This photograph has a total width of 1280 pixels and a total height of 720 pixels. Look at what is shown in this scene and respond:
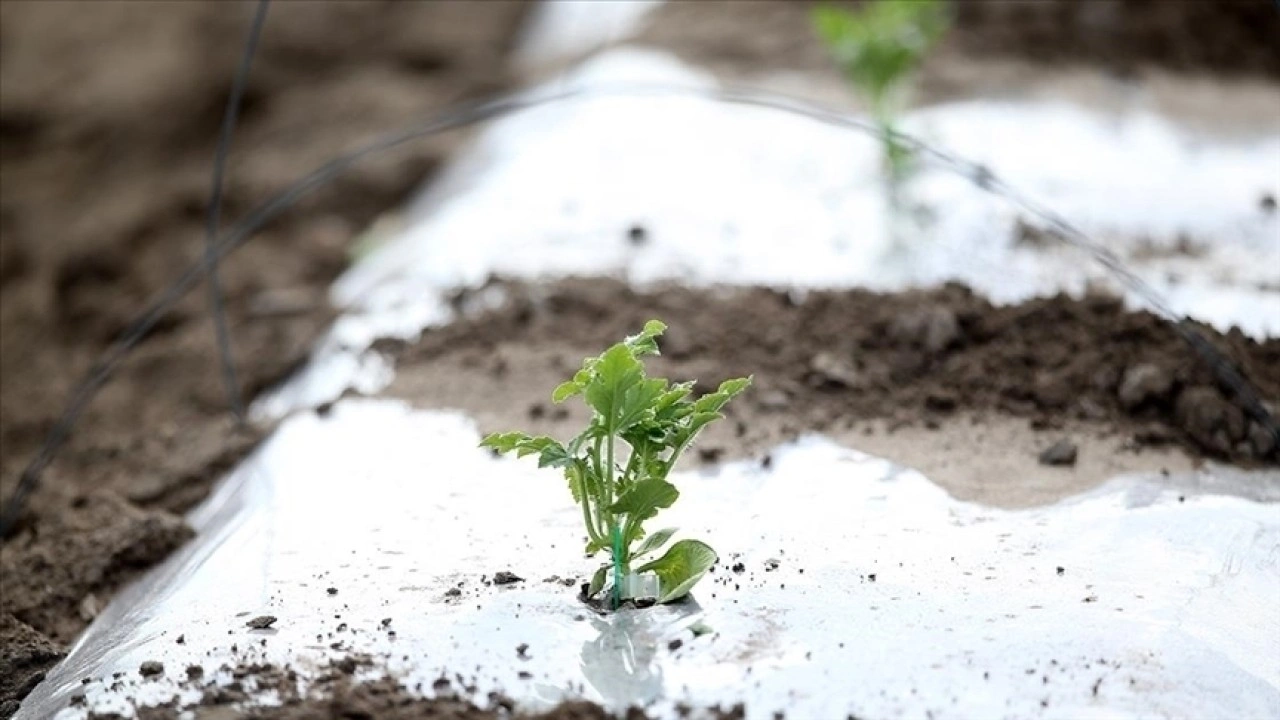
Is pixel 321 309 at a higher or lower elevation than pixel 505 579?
higher

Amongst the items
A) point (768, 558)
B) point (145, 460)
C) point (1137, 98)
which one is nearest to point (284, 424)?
point (145, 460)

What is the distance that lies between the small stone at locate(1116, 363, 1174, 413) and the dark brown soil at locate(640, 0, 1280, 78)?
2798 millimetres

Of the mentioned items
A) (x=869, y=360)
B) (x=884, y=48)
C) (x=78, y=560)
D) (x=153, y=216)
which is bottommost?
(x=78, y=560)

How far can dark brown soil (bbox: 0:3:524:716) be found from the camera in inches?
152

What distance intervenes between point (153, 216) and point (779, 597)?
454cm

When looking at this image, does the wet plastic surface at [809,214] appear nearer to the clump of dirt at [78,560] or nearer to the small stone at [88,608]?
the clump of dirt at [78,560]

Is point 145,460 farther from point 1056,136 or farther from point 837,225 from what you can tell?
point 1056,136

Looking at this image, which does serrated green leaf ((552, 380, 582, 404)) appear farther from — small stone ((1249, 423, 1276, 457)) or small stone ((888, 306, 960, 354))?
small stone ((1249, 423, 1276, 457))

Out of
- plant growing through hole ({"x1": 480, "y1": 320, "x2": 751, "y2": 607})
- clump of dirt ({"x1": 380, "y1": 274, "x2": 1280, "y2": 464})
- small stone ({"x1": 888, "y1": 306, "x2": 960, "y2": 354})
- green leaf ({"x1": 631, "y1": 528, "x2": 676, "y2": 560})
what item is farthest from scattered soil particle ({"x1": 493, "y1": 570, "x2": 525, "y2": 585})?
small stone ({"x1": 888, "y1": 306, "x2": 960, "y2": 354})

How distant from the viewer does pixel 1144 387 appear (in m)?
3.59

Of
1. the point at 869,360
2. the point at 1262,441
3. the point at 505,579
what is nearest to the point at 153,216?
the point at 869,360

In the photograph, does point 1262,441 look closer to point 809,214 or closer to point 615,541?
point 615,541

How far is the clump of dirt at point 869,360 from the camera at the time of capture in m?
3.60

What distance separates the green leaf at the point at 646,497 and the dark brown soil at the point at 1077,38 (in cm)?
398
